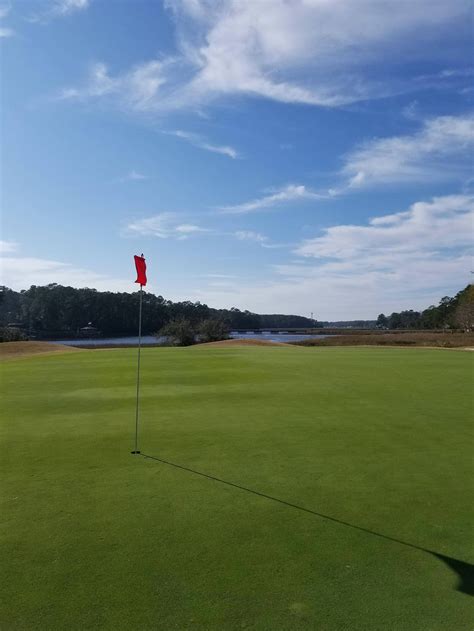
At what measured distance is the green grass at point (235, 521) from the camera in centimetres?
344

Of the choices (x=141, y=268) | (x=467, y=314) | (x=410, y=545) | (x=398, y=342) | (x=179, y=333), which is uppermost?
(x=467, y=314)

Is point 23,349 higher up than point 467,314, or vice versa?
point 467,314

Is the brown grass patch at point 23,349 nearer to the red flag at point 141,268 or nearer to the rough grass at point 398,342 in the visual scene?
the rough grass at point 398,342

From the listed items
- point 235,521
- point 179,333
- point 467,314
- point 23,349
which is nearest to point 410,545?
point 235,521

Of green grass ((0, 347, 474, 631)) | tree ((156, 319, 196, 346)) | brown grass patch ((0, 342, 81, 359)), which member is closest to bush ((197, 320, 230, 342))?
tree ((156, 319, 196, 346))

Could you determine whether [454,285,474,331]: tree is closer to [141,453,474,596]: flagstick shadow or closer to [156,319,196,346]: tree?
[156,319,196,346]: tree

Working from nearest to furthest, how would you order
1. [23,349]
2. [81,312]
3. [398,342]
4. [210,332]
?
1. [23,349]
2. [398,342]
3. [210,332]
4. [81,312]

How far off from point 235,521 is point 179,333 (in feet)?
174

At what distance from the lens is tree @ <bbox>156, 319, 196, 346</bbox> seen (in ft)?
188

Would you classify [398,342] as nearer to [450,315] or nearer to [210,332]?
[210,332]

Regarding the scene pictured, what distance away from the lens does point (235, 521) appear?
4816 millimetres

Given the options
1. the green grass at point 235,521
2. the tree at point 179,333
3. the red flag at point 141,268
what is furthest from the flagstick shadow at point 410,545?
the tree at point 179,333

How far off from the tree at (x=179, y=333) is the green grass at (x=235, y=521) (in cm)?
4696

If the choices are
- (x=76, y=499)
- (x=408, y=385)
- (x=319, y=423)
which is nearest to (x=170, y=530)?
(x=76, y=499)
